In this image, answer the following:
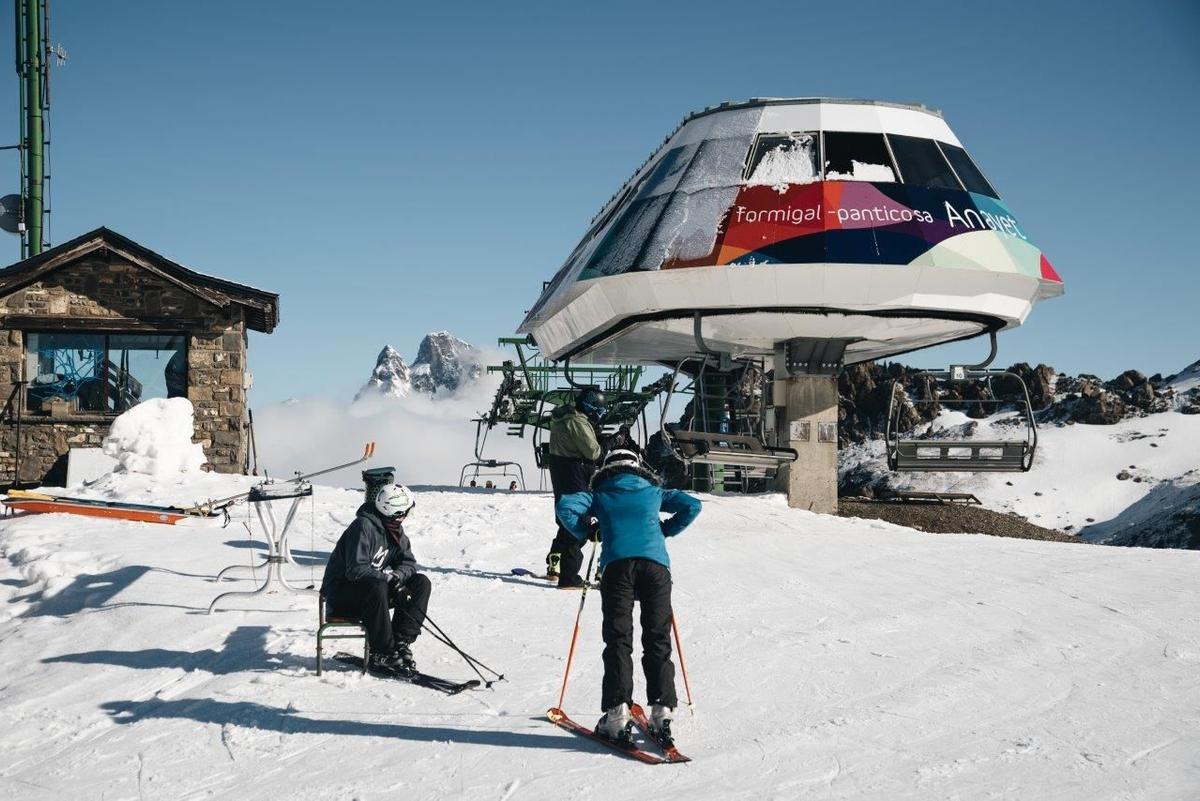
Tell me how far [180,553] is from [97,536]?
1741 millimetres

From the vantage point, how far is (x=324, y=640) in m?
7.34

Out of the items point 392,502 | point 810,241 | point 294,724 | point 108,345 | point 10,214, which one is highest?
point 10,214

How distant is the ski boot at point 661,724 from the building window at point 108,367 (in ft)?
52.8

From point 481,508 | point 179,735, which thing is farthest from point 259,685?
point 481,508

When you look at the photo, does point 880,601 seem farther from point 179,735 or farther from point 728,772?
point 179,735

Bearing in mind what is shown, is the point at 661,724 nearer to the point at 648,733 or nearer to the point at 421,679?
the point at 648,733

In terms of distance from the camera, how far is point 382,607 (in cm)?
644

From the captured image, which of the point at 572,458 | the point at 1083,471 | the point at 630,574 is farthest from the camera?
the point at 1083,471

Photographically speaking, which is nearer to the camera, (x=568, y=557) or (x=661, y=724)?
(x=661, y=724)

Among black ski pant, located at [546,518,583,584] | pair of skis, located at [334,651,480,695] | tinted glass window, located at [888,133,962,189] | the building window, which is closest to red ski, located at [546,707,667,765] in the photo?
pair of skis, located at [334,651,480,695]

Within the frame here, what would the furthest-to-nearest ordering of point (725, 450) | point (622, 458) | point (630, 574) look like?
point (725, 450) → point (622, 458) → point (630, 574)

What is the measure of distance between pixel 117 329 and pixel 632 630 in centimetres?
1669

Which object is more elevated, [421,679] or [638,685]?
[421,679]

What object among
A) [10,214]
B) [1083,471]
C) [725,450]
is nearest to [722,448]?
[725,450]
